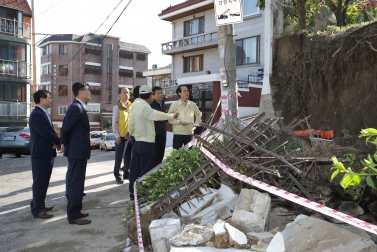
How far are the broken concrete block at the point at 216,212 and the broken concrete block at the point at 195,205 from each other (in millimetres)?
65

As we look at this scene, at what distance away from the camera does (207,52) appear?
24688mm

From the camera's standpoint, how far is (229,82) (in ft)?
21.9

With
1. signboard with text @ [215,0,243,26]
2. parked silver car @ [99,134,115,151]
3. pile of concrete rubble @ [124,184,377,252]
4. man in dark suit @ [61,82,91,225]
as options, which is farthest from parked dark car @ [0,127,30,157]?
pile of concrete rubble @ [124,184,377,252]

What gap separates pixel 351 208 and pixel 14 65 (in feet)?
92.5

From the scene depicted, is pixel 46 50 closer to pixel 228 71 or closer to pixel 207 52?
pixel 207 52

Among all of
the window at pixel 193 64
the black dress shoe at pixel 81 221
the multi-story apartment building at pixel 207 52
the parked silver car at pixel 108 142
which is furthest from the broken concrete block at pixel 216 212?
the window at pixel 193 64

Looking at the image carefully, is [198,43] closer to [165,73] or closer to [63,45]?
[165,73]

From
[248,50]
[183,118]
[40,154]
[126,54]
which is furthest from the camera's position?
[126,54]

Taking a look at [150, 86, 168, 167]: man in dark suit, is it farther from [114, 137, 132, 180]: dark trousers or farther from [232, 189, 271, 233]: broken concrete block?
[232, 189, 271, 233]: broken concrete block

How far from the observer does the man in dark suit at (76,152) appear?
4.94 m

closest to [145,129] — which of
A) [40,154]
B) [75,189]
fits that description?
[75,189]

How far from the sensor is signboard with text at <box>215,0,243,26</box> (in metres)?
6.07

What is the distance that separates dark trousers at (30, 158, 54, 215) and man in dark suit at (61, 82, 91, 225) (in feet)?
1.83

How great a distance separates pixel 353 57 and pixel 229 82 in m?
3.30
